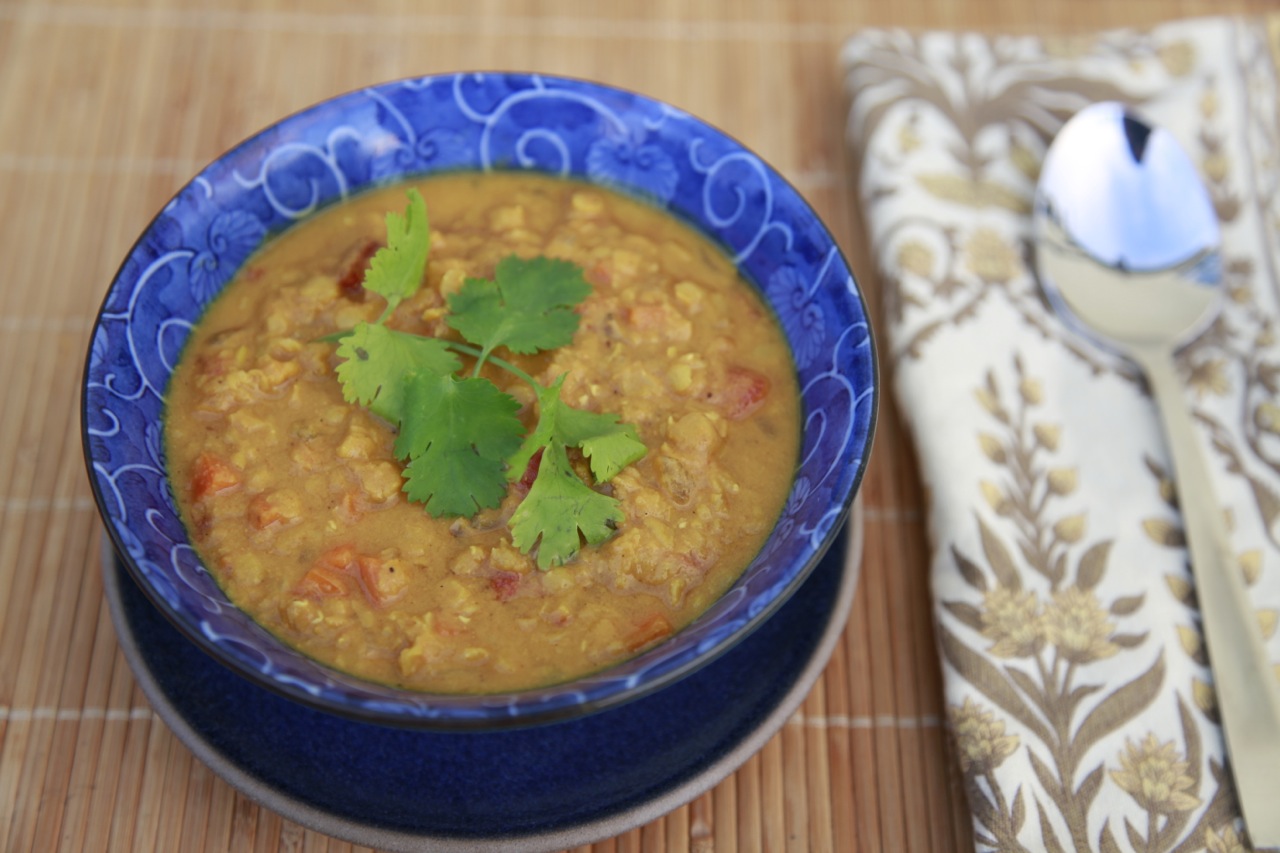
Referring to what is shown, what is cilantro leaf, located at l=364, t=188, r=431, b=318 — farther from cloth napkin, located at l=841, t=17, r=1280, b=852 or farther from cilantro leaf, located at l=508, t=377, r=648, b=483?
cloth napkin, located at l=841, t=17, r=1280, b=852

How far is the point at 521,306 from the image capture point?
2732 mm

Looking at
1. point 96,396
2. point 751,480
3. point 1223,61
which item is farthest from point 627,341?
point 1223,61

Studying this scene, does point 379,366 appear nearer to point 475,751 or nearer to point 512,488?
point 512,488

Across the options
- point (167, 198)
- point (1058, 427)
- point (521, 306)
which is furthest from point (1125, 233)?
point (167, 198)

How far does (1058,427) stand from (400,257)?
5.95ft

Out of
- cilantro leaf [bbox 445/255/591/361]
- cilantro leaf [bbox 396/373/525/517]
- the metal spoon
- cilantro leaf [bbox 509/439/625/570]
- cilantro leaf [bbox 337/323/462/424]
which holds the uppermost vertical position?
the metal spoon

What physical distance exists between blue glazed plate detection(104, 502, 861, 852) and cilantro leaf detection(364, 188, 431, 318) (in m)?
0.88

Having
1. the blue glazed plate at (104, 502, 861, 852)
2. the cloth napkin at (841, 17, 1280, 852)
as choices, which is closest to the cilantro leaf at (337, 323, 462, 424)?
the blue glazed plate at (104, 502, 861, 852)

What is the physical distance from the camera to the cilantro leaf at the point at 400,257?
8.89 ft

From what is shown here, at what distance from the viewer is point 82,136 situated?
3.73m

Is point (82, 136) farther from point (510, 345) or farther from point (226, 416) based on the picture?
point (510, 345)

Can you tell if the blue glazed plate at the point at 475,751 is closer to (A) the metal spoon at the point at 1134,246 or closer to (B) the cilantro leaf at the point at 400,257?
(B) the cilantro leaf at the point at 400,257

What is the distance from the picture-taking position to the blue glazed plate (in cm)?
235

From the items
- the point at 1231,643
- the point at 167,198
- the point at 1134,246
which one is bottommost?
the point at 1231,643
